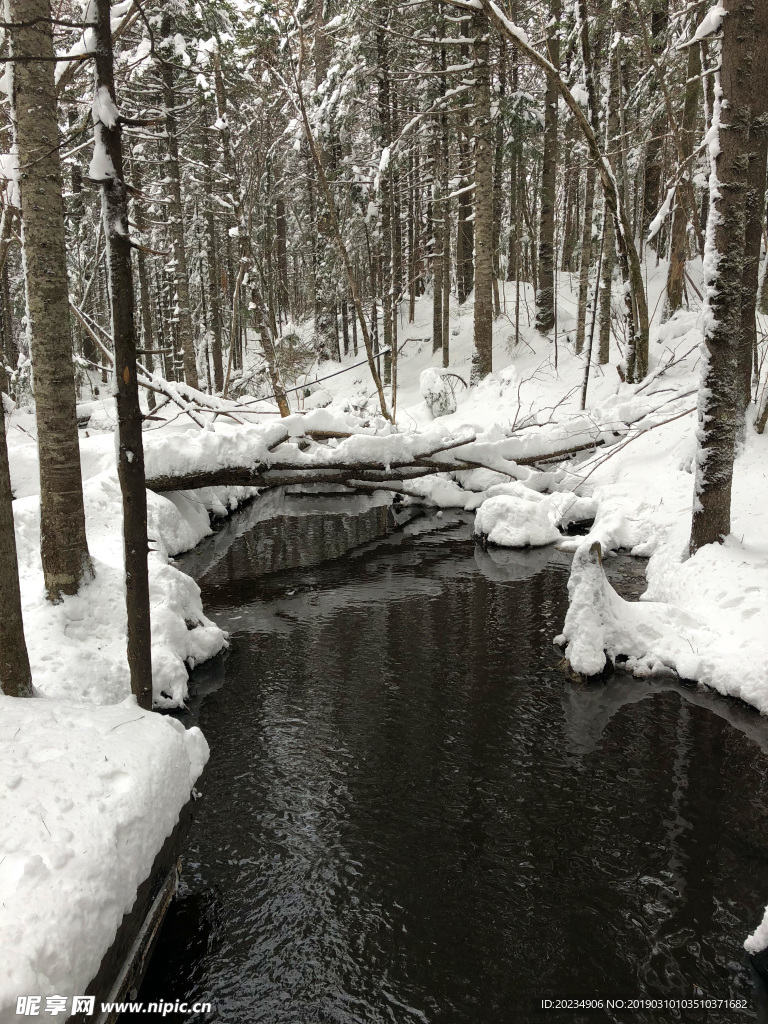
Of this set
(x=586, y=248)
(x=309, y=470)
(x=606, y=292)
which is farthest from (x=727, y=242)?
(x=586, y=248)

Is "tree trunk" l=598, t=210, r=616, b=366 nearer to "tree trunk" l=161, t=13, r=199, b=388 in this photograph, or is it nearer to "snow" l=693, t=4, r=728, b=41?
"snow" l=693, t=4, r=728, b=41

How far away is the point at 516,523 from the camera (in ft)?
37.8

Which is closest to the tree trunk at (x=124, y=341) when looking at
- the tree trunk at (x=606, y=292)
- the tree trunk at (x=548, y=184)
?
the tree trunk at (x=606, y=292)

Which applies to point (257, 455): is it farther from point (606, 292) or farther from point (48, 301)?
point (606, 292)

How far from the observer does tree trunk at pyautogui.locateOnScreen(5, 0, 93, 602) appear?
222 inches

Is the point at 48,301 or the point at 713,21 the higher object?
the point at 713,21

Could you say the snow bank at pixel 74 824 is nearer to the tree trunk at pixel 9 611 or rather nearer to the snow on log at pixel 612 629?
the tree trunk at pixel 9 611

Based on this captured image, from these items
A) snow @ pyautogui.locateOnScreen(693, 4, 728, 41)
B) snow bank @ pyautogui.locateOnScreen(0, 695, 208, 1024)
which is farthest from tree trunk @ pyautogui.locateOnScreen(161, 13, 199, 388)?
snow bank @ pyautogui.locateOnScreen(0, 695, 208, 1024)

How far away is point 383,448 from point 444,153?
15189 millimetres

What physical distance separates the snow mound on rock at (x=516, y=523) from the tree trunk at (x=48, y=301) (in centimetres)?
719

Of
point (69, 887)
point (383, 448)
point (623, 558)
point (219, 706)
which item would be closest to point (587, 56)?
point (383, 448)

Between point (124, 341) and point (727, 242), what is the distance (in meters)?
6.25

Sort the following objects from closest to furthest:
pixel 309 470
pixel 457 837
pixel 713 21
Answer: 1. pixel 457 837
2. pixel 713 21
3. pixel 309 470

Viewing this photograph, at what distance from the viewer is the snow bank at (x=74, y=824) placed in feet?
7.77
